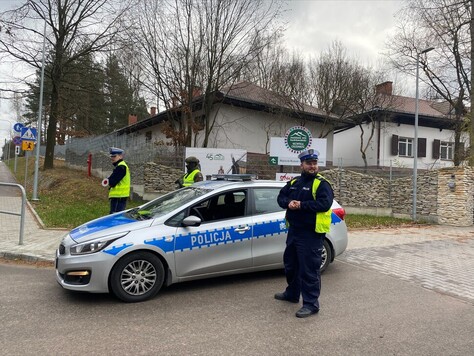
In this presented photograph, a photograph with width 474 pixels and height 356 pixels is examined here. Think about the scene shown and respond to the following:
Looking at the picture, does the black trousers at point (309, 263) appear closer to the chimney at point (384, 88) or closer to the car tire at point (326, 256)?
the car tire at point (326, 256)

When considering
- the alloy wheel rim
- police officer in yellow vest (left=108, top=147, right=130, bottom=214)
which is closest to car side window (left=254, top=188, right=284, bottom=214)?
the alloy wheel rim

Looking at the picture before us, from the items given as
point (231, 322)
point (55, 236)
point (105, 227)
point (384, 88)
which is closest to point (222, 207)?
point (105, 227)

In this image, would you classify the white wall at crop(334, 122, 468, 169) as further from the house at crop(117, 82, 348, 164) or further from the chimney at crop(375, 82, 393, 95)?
the house at crop(117, 82, 348, 164)

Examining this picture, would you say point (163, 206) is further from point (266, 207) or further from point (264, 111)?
point (264, 111)

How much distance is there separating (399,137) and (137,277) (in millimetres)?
26833

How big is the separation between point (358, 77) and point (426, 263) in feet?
65.7

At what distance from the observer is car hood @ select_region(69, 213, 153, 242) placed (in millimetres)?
4832

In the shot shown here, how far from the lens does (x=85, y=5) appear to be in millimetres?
20625

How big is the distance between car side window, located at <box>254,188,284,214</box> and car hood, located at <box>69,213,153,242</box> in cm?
159

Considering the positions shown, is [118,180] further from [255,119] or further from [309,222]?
[255,119]

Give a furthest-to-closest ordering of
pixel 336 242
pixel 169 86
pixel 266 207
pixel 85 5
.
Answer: pixel 85 5, pixel 169 86, pixel 336 242, pixel 266 207

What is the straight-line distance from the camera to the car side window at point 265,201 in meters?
5.79

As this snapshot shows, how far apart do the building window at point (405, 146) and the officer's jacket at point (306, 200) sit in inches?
1023

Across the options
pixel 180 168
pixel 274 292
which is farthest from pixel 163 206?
pixel 180 168
